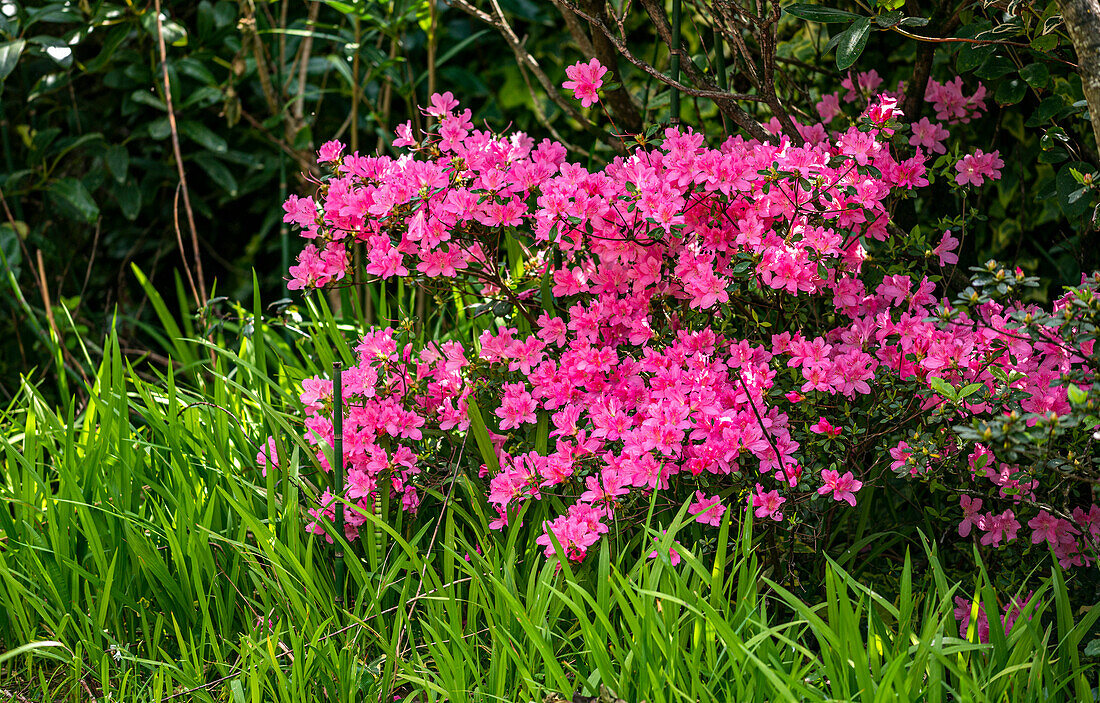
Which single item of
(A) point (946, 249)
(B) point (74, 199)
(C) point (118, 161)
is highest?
(A) point (946, 249)

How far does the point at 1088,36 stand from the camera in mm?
1371

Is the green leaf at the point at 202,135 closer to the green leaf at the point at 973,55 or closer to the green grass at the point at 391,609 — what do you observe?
the green grass at the point at 391,609

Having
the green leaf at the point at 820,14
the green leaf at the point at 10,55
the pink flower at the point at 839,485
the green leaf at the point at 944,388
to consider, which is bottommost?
the pink flower at the point at 839,485

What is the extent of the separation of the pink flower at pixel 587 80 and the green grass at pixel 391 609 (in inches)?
28.5

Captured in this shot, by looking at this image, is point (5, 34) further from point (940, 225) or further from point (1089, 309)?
point (1089, 309)

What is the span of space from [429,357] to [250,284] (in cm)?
199

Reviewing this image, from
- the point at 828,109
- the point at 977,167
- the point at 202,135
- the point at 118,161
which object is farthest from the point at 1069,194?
the point at 118,161

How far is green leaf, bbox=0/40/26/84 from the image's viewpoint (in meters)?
2.74

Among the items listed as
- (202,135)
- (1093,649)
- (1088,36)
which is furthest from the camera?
(202,135)

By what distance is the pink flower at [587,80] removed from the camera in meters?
1.72

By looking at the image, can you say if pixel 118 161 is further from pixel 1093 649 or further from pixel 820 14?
pixel 1093 649

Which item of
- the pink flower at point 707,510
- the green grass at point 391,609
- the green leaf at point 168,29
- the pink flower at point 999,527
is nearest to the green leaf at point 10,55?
the green leaf at point 168,29

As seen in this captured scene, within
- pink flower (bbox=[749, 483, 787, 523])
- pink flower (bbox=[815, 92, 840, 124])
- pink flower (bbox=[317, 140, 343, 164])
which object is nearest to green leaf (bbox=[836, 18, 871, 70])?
pink flower (bbox=[815, 92, 840, 124])

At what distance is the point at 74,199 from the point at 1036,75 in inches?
104
